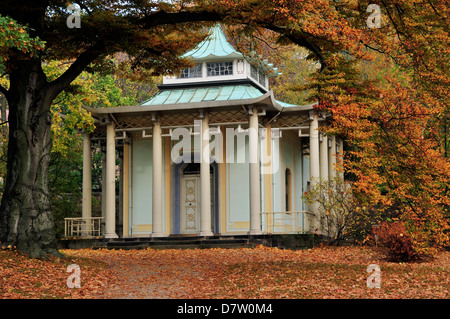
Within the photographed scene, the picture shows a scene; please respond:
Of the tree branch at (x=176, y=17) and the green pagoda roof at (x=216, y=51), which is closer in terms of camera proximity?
the tree branch at (x=176, y=17)

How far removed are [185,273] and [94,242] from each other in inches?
335

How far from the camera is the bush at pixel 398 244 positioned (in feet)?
52.5

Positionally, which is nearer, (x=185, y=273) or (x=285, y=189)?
(x=185, y=273)

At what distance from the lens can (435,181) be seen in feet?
50.9

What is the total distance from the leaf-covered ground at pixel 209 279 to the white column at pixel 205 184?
4.97 metres

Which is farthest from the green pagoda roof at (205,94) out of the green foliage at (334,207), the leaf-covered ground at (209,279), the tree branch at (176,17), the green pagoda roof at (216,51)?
the leaf-covered ground at (209,279)

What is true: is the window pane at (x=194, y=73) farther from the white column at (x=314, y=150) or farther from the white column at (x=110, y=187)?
the white column at (x=314, y=150)

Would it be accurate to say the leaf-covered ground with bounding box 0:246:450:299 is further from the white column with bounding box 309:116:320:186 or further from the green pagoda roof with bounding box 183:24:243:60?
the green pagoda roof with bounding box 183:24:243:60

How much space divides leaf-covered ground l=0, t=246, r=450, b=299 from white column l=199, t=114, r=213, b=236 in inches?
196

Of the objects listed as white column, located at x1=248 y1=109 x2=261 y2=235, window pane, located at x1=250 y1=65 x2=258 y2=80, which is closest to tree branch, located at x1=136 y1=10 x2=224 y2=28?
white column, located at x1=248 y1=109 x2=261 y2=235

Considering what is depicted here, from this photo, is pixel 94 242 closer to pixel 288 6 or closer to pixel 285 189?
pixel 285 189

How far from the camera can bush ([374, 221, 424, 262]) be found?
630 inches
